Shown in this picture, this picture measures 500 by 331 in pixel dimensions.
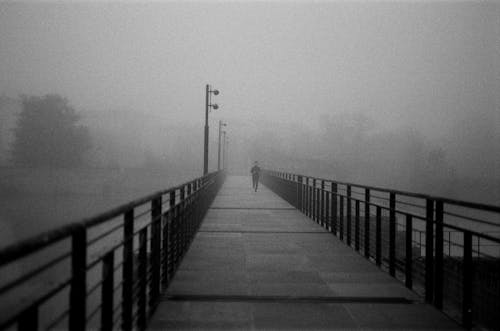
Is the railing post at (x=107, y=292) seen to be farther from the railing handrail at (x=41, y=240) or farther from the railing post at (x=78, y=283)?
the railing post at (x=78, y=283)

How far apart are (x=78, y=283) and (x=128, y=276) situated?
122 cm

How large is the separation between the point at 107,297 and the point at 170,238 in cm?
268

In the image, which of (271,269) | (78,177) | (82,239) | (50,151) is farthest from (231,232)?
(50,151)

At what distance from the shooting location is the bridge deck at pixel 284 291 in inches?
167

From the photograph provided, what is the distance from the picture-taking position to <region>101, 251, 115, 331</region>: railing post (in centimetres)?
307

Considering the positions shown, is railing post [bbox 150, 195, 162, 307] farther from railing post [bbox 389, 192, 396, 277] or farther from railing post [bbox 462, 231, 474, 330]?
railing post [bbox 389, 192, 396, 277]

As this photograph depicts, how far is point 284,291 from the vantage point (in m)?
5.30

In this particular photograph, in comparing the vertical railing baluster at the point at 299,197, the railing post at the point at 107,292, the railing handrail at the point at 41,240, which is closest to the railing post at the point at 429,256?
the railing post at the point at 107,292

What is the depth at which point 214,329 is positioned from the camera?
3.99 meters

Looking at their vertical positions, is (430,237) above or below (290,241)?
above

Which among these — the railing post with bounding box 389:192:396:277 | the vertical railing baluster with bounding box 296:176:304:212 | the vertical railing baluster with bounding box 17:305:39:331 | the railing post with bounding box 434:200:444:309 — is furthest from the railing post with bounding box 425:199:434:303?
the vertical railing baluster with bounding box 296:176:304:212

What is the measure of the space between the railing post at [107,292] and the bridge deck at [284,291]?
102cm

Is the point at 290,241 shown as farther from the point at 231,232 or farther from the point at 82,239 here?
the point at 82,239

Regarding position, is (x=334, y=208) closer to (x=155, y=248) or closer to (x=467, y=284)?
(x=467, y=284)
